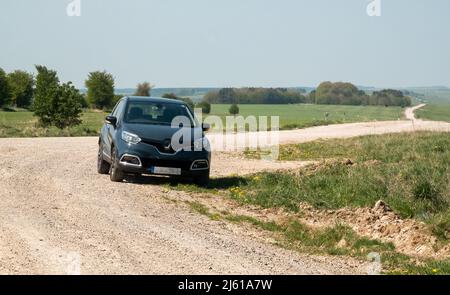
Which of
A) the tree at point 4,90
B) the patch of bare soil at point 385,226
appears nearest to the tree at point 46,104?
the tree at point 4,90

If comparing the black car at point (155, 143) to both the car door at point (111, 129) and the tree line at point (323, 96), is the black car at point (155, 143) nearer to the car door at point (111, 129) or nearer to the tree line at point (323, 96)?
the car door at point (111, 129)

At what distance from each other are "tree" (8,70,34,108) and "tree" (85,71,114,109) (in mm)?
11657

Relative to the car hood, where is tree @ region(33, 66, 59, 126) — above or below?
below

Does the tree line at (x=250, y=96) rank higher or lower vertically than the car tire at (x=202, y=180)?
lower

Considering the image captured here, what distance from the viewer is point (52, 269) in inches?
285

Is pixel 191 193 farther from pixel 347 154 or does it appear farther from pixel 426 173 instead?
pixel 347 154

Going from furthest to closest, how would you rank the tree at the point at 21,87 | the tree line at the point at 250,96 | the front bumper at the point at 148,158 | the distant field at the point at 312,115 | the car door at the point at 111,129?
1. the tree line at the point at 250,96
2. the tree at the point at 21,87
3. the distant field at the point at 312,115
4. the car door at the point at 111,129
5. the front bumper at the point at 148,158

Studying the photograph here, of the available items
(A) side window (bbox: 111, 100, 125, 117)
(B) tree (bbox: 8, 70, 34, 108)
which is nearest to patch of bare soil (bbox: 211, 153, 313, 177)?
(A) side window (bbox: 111, 100, 125, 117)

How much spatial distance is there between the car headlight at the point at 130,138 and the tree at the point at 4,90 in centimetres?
9474

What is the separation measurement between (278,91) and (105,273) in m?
127

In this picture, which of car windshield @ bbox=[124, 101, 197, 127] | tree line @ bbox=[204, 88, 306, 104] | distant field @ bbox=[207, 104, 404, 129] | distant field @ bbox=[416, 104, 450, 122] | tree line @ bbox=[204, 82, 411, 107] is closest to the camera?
car windshield @ bbox=[124, 101, 197, 127]

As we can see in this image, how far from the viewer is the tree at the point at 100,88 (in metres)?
109

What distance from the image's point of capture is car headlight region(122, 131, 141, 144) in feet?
48.3

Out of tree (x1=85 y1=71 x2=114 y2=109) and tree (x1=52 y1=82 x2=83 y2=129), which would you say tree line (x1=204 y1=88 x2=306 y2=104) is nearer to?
tree (x1=85 y1=71 x2=114 y2=109)
